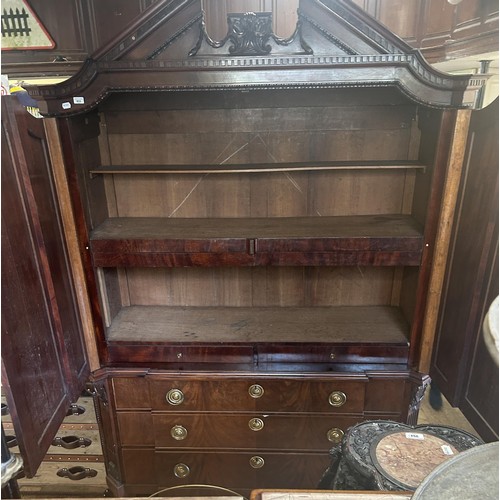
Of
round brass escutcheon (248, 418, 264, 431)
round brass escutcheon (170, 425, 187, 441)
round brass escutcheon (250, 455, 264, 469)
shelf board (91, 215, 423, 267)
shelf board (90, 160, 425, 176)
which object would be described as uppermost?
shelf board (90, 160, 425, 176)

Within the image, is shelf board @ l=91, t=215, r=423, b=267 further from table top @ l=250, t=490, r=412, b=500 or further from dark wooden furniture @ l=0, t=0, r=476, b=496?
table top @ l=250, t=490, r=412, b=500

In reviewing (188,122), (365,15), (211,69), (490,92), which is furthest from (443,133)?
(188,122)

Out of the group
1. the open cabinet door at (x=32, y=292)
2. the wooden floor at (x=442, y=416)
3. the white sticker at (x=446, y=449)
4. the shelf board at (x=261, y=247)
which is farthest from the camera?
the wooden floor at (x=442, y=416)

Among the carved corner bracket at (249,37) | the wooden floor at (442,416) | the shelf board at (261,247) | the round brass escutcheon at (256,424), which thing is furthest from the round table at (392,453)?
the carved corner bracket at (249,37)

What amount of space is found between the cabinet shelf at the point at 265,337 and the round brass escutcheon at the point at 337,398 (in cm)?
13

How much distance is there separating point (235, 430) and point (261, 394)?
0.68 feet

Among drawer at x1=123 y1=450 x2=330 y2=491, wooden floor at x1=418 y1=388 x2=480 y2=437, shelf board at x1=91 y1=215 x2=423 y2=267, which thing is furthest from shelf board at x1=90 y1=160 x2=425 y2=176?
wooden floor at x1=418 y1=388 x2=480 y2=437

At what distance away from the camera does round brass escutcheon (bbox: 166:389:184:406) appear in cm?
160

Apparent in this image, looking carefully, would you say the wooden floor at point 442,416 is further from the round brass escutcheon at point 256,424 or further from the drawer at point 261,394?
the round brass escutcheon at point 256,424

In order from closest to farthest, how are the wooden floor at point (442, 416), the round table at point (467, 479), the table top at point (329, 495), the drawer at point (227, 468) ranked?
the round table at point (467, 479), the table top at point (329, 495), the drawer at point (227, 468), the wooden floor at point (442, 416)

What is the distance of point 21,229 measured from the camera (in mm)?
1040

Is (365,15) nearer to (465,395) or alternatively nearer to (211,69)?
(211,69)

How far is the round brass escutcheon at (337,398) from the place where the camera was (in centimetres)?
157

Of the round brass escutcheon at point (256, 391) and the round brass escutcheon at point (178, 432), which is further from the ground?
the round brass escutcheon at point (256, 391)
